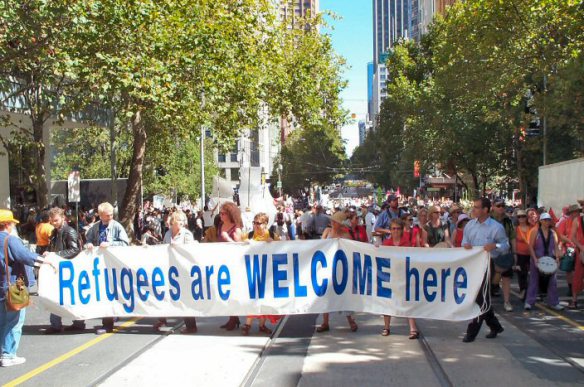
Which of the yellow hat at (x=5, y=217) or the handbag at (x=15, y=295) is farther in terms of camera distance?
the yellow hat at (x=5, y=217)

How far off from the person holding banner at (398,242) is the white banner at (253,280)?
194 mm

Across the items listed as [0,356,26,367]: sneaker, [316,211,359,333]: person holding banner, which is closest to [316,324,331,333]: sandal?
[316,211,359,333]: person holding banner

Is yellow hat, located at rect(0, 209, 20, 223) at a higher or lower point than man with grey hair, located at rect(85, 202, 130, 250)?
higher

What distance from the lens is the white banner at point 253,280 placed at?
859 centimetres

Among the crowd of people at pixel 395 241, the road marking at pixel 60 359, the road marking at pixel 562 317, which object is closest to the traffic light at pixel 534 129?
the crowd of people at pixel 395 241

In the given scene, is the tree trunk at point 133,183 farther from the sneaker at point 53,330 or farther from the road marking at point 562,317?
the road marking at point 562,317

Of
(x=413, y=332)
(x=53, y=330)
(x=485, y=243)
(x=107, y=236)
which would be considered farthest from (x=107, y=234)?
(x=485, y=243)

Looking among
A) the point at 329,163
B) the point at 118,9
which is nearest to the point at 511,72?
the point at 118,9

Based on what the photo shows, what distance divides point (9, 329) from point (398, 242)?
4.76 meters

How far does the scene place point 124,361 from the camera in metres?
7.39

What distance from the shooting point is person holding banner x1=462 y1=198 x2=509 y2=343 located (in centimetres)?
823

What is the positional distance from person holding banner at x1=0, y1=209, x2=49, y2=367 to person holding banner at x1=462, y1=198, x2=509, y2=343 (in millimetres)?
5062

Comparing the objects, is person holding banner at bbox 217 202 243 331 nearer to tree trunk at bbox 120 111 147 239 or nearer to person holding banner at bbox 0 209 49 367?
person holding banner at bbox 0 209 49 367

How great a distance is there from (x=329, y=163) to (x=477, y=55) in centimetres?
7924
